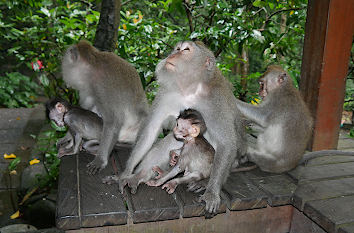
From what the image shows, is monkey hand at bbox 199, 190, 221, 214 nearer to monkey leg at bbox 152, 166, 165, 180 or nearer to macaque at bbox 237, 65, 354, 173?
monkey leg at bbox 152, 166, 165, 180

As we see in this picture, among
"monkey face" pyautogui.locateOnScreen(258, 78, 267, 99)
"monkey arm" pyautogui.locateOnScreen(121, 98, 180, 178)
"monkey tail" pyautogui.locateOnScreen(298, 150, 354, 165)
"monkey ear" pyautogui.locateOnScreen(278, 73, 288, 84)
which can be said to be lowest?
"monkey tail" pyautogui.locateOnScreen(298, 150, 354, 165)

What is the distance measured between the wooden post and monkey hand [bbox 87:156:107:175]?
210 centimetres

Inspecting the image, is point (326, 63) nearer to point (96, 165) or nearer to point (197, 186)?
point (197, 186)

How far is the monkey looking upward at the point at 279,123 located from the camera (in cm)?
285

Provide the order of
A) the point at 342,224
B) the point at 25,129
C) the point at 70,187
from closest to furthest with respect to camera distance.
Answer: the point at 342,224 < the point at 70,187 < the point at 25,129

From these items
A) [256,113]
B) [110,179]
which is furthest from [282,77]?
[110,179]

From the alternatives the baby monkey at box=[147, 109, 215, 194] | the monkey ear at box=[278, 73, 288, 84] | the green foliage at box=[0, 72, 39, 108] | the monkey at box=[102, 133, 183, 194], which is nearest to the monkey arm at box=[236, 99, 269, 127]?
the monkey ear at box=[278, 73, 288, 84]

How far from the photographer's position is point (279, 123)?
3025mm

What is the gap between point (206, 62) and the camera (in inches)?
92.4

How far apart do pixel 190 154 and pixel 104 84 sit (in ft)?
3.50

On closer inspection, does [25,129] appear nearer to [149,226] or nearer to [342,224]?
[149,226]

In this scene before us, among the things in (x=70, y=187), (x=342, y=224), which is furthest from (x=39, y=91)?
(x=342, y=224)

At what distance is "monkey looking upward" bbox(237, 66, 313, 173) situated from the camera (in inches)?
112

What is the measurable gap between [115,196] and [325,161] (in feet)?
6.59
